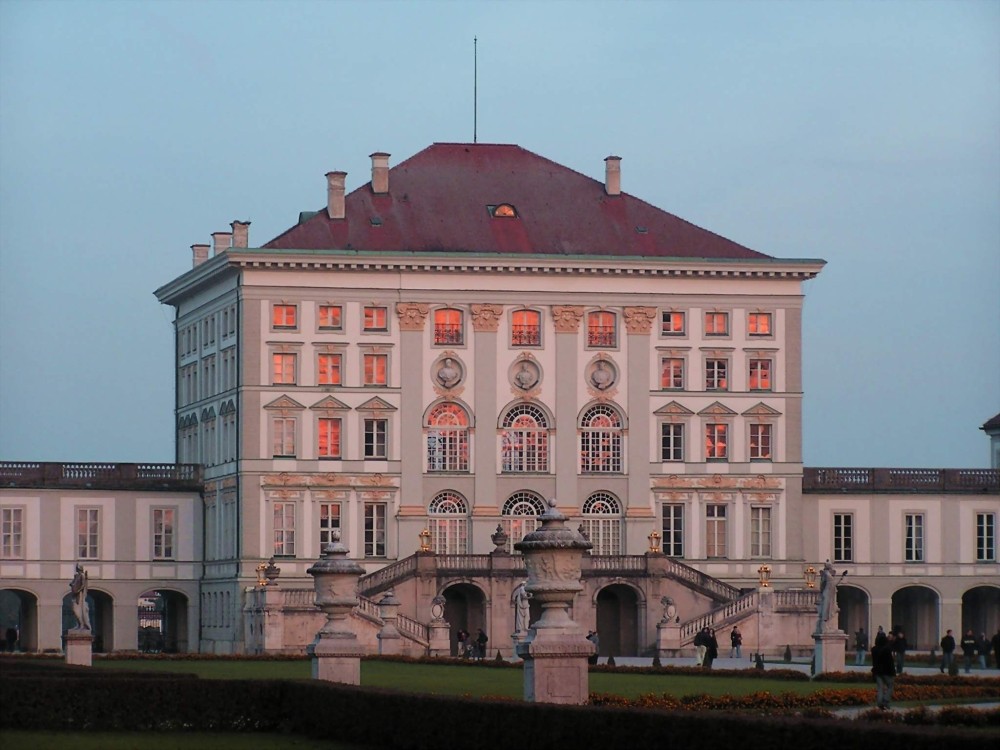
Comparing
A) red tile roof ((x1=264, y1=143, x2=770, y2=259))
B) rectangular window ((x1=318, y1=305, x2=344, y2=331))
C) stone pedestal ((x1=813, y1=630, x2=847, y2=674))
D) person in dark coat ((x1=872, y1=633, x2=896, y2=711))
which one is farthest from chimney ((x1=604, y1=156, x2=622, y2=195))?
person in dark coat ((x1=872, y1=633, x2=896, y2=711))

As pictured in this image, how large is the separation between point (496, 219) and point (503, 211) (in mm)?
546

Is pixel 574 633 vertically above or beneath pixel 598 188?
beneath

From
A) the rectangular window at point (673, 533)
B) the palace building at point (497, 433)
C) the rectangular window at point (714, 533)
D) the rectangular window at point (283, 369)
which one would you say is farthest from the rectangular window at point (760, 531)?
the rectangular window at point (283, 369)

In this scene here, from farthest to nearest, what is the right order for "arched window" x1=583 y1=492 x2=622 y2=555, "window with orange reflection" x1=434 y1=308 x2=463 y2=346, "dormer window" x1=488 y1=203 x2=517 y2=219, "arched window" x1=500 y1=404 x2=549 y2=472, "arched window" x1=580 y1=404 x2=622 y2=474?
"dormer window" x1=488 y1=203 x2=517 y2=219 → "arched window" x1=580 y1=404 x2=622 y2=474 → "arched window" x1=583 y1=492 x2=622 y2=555 → "arched window" x1=500 y1=404 x2=549 y2=472 → "window with orange reflection" x1=434 y1=308 x2=463 y2=346

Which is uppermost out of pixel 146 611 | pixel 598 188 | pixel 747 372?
pixel 598 188

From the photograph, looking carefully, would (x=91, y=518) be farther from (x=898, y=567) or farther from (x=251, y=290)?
(x=898, y=567)

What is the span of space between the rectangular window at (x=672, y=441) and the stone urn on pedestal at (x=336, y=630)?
43.2 meters

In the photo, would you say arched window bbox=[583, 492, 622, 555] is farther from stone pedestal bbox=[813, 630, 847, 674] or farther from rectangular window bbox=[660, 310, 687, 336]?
stone pedestal bbox=[813, 630, 847, 674]

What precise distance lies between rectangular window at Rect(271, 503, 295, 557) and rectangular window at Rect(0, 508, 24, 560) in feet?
30.2

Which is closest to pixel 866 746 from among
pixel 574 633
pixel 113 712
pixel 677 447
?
pixel 574 633

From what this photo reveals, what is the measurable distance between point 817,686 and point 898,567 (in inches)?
1601

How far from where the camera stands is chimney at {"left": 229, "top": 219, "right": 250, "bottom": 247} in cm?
9281

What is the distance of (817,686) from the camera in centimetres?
5184

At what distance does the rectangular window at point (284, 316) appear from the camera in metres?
86.9
